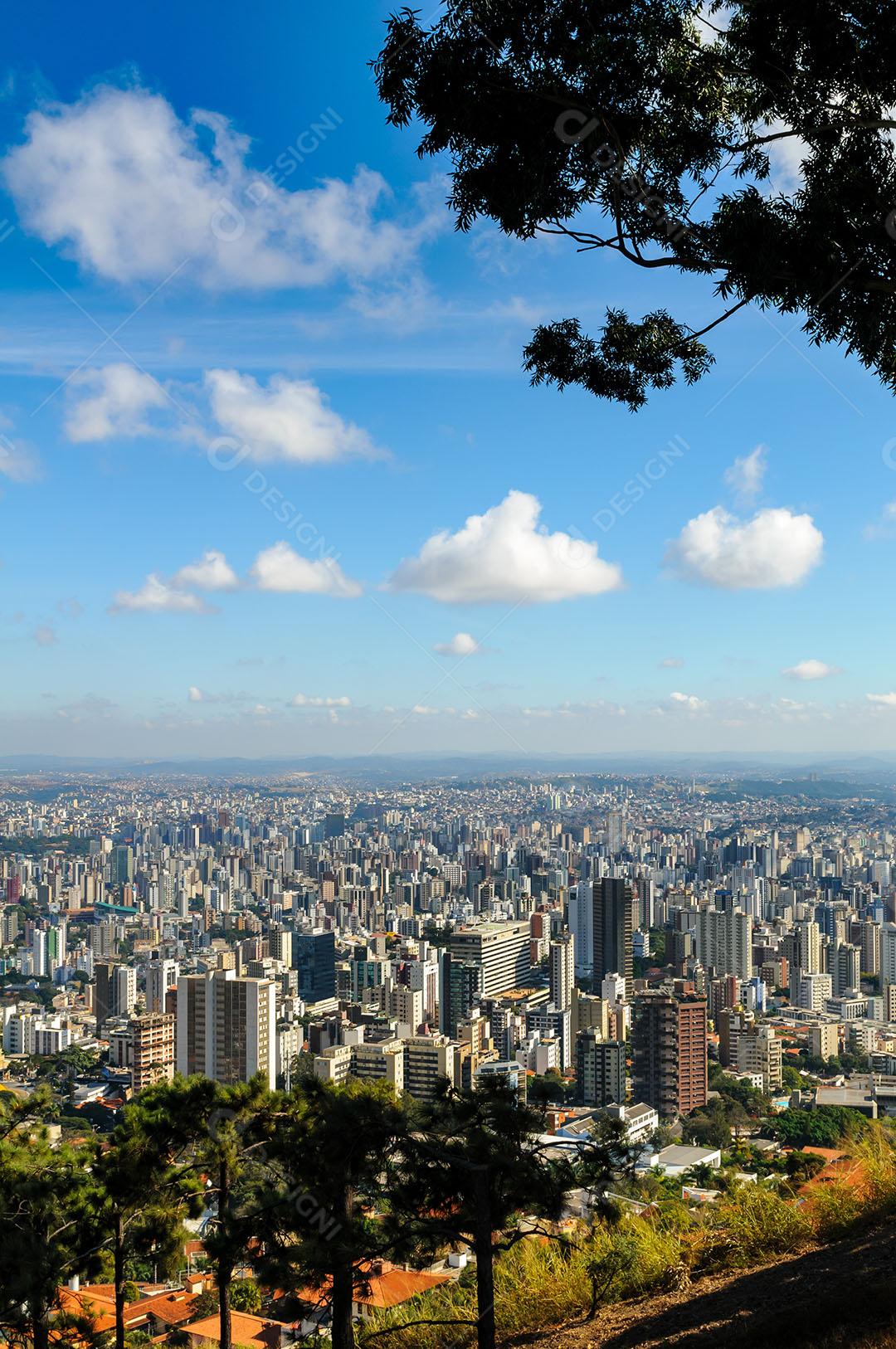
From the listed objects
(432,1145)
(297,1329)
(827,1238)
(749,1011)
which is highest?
(432,1145)

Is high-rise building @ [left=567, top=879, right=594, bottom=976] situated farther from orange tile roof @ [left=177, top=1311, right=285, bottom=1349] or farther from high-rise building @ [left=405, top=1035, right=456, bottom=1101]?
orange tile roof @ [left=177, top=1311, right=285, bottom=1349]

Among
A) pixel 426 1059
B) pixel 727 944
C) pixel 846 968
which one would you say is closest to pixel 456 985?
pixel 727 944

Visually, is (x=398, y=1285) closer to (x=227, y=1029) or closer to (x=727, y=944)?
(x=227, y=1029)

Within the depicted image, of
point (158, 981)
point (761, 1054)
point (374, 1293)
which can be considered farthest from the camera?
point (158, 981)

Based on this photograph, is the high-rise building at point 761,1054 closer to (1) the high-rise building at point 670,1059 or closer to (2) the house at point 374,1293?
(1) the high-rise building at point 670,1059

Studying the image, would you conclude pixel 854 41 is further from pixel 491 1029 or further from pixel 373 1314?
pixel 491 1029

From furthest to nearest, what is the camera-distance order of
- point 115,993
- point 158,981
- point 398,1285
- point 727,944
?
1. point 727,944
2. point 115,993
3. point 158,981
4. point 398,1285

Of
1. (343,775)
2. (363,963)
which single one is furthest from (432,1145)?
(343,775)

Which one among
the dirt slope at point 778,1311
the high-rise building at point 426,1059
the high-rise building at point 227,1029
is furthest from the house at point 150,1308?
the high-rise building at point 227,1029
